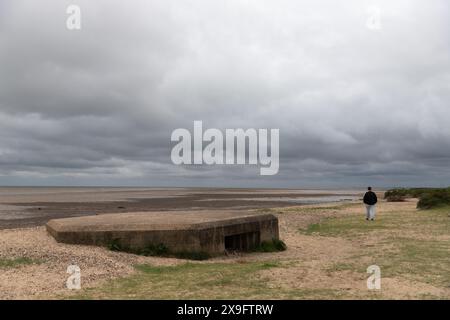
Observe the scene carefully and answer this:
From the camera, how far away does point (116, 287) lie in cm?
863

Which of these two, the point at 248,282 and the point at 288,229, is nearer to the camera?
the point at 248,282

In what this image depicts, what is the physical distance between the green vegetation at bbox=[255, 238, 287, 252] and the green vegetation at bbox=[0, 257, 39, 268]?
6.57 metres

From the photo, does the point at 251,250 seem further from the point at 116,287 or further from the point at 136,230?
the point at 116,287

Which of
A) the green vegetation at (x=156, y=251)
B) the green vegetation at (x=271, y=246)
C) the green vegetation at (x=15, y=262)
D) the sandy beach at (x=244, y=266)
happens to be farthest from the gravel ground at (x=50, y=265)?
the green vegetation at (x=271, y=246)

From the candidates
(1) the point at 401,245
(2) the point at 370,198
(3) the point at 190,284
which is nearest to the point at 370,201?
(2) the point at 370,198

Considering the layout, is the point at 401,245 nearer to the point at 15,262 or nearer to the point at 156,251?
the point at 156,251

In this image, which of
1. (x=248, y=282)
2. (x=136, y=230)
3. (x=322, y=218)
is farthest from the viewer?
(x=322, y=218)

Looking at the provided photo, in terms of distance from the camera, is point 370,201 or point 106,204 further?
point 106,204

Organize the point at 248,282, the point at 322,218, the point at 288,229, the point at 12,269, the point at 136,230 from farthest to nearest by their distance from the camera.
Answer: the point at 322,218 → the point at 288,229 → the point at 136,230 → the point at 12,269 → the point at 248,282

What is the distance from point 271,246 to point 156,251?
3.93 metres

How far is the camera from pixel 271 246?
14570 millimetres
